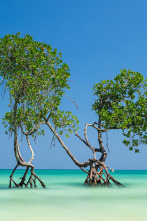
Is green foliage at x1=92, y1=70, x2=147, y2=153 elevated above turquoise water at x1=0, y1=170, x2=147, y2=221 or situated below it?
above

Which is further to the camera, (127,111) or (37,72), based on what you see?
(127,111)

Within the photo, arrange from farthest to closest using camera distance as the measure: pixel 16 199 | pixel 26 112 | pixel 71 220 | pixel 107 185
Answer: pixel 107 185 → pixel 26 112 → pixel 16 199 → pixel 71 220

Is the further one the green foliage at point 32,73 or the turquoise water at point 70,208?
the green foliage at point 32,73

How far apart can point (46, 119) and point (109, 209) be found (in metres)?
5.27

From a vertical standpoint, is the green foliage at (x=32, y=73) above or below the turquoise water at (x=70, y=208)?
above

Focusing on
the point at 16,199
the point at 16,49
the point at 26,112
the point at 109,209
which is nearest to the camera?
the point at 109,209

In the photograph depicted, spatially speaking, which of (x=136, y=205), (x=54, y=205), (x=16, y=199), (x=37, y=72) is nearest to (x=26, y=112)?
(x=37, y=72)

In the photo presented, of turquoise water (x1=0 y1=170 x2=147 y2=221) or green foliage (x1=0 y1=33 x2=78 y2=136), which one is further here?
green foliage (x1=0 y1=33 x2=78 y2=136)

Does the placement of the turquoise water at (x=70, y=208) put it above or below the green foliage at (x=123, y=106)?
below

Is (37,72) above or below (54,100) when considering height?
above

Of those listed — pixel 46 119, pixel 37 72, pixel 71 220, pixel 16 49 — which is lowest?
pixel 71 220

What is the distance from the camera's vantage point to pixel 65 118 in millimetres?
13500

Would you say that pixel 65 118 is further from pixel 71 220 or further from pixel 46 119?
pixel 71 220

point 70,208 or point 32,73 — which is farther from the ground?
point 32,73
